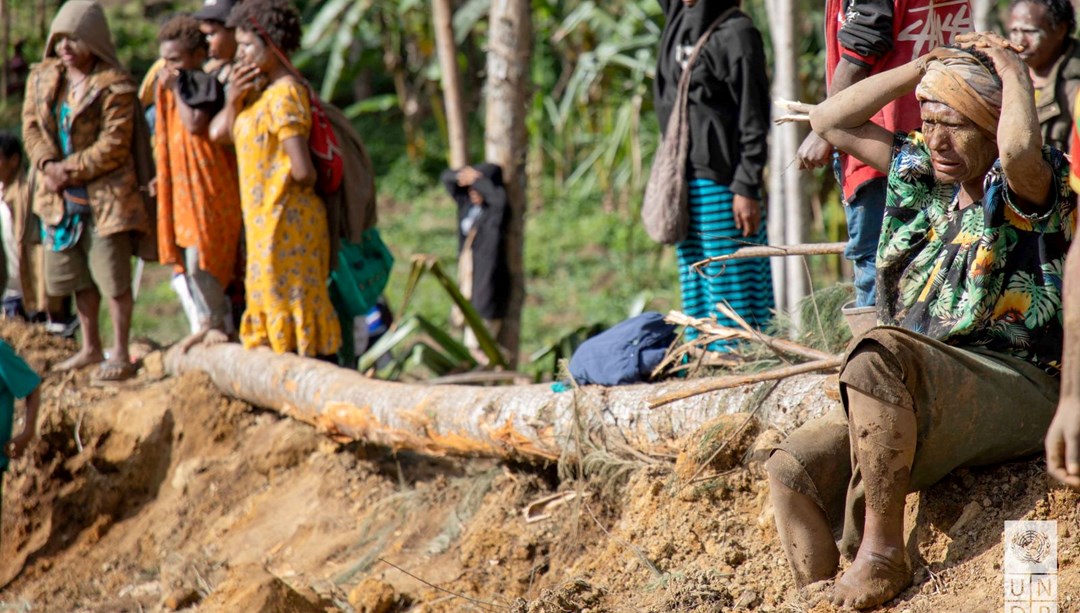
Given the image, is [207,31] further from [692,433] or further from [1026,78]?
[1026,78]

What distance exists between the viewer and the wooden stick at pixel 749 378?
3.47 metres

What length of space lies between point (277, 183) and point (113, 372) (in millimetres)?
1796

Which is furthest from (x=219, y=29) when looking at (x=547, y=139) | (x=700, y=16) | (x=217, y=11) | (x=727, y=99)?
(x=547, y=139)

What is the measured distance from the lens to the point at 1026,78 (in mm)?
2672

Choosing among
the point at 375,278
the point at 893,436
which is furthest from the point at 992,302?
the point at 375,278

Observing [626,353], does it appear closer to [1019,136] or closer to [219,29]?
[1019,136]

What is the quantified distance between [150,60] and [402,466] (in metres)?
13.3

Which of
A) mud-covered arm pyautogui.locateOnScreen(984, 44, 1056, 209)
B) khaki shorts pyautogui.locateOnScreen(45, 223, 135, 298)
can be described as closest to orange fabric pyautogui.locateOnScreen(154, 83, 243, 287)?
khaki shorts pyautogui.locateOnScreen(45, 223, 135, 298)

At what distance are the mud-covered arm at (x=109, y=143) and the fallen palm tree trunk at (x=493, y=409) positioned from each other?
4.44 feet

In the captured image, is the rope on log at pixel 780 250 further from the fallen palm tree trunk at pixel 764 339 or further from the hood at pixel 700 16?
the hood at pixel 700 16

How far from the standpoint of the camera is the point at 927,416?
2672 mm

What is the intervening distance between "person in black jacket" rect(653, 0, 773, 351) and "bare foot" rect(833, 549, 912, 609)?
6.84 feet

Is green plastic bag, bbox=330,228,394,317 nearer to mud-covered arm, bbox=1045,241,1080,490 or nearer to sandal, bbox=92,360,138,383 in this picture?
sandal, bbox=92,360,138,383

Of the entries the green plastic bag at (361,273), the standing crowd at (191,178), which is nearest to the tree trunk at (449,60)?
the standing crowd at (191,178)
